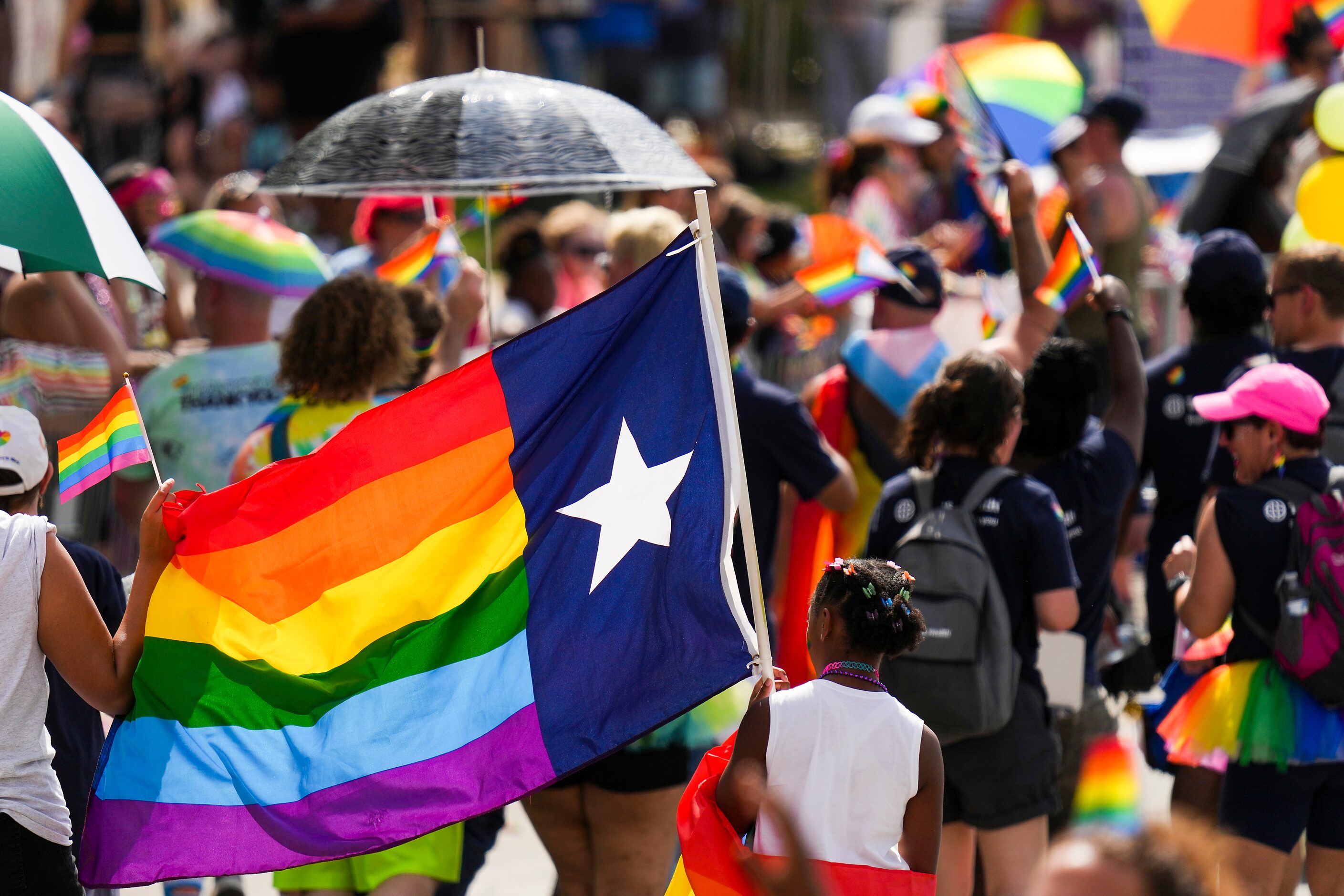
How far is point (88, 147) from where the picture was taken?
1212 centimetres

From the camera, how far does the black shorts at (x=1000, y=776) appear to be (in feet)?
13.6

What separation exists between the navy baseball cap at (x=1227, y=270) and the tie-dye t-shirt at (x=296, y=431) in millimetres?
2711

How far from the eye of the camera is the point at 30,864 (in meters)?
3.31

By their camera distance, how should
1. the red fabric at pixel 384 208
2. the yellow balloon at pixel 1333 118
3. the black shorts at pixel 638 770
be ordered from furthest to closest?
1. the red fabric at pixel 384 208
2. the yellow balloon at pixel 1333 118
3. the black shorts at pixel 638 770

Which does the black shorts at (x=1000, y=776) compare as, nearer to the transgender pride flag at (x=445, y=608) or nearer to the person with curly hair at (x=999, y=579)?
the person with curly hair at (x=999, y=579)

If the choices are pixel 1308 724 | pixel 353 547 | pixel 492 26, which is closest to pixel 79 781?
pixel 353 547

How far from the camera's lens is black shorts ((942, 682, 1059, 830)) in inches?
163

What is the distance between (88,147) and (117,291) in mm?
5790

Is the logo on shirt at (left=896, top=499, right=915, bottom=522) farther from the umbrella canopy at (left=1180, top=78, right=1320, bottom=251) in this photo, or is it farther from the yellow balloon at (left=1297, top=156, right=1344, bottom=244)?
the umbrella canopy at (left=1180, top=78, right=1320, bottom=251)

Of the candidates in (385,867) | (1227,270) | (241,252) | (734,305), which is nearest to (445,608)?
(385,867)

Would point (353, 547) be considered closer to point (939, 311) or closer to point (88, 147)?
point (939, 311)

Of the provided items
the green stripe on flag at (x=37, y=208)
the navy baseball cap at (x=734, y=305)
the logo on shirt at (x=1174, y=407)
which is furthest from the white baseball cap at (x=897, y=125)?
the green stripe on flag at (x=37, y=208)

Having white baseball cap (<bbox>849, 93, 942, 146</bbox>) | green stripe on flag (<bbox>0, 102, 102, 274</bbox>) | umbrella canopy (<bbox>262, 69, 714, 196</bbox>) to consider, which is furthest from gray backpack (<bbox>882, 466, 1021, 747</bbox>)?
white baseball cap (<bbox>849, 93, 942, 146</bbox>)

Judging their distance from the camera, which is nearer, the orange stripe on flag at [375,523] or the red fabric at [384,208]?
the orange stripe on flag at [375,523]
